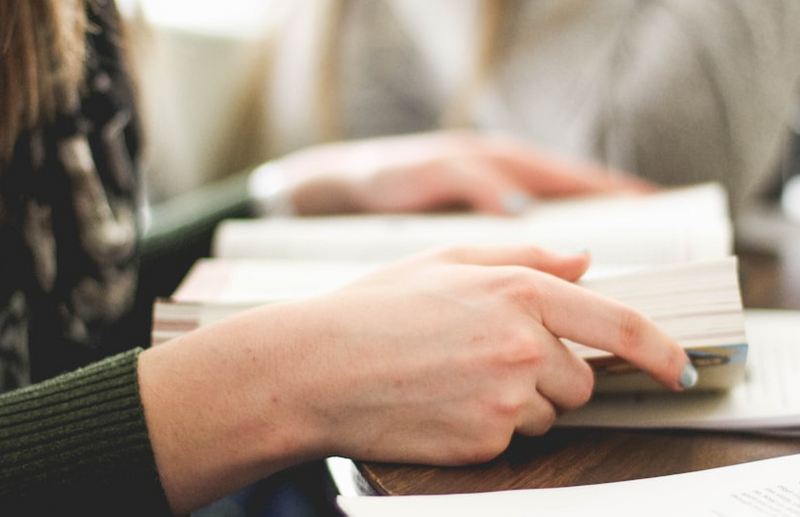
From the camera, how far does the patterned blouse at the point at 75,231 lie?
62cm

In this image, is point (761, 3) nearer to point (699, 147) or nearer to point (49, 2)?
point (699, 147)

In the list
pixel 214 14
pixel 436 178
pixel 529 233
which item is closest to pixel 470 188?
pixel 436 178

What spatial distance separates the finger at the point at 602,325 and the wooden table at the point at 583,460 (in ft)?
0.15

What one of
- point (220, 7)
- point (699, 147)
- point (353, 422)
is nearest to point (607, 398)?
point (353, 422)

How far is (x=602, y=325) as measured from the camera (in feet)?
1.34

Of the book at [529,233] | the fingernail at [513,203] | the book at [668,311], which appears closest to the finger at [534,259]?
the book at [668,311]

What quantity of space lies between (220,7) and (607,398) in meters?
1.45

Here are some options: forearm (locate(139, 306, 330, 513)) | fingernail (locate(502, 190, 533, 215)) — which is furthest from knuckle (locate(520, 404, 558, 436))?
fingernail (locate(502, 190, 533, 215))

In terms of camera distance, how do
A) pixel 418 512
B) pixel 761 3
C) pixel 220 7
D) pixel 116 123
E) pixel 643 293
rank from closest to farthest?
pixel 418 512, pixel 643 293, pixel 116 123, pixel 761 3, pixel 220 7

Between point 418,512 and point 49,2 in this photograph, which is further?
point 49,2

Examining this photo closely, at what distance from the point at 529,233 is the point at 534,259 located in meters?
0.22

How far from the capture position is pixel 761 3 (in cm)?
114

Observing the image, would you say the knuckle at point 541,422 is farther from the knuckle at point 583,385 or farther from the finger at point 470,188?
the finger at point 470,188

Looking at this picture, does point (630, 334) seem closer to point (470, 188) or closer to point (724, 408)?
point (724, 408)
